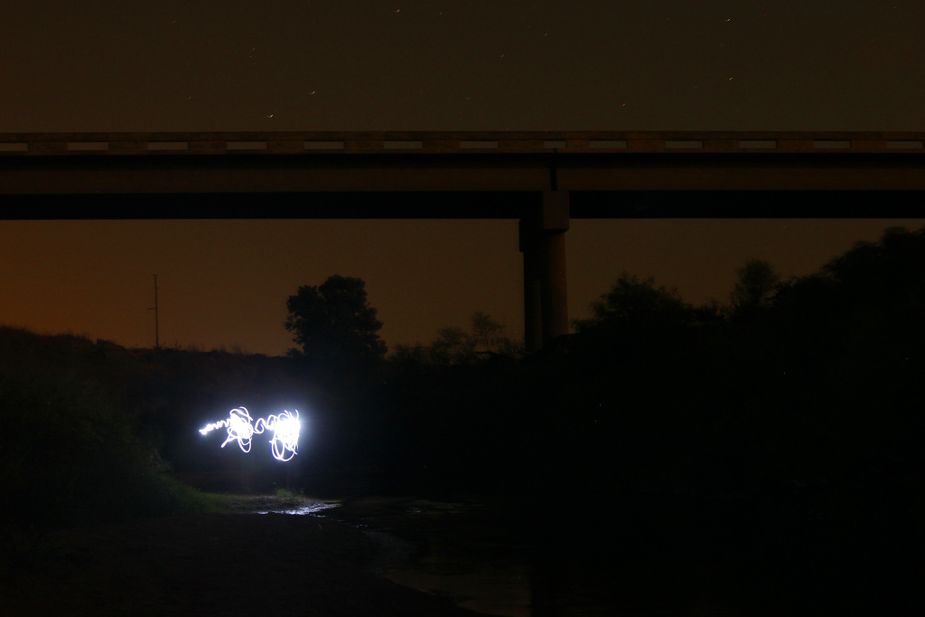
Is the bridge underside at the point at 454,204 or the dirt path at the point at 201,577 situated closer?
the dirt path at the point at 201,577

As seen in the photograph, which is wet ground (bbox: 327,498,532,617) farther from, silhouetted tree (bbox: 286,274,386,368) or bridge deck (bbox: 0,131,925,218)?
silhouetted tree (bbox: 286,274,386,368)

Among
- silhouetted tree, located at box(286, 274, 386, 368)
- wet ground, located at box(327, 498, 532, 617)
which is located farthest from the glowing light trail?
silhouetted tree, located at box(286, 274, 386, 368)

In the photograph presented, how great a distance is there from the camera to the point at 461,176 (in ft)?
148

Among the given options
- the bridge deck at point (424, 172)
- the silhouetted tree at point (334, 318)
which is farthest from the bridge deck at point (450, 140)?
the silhouetted tree at point (334, 318)

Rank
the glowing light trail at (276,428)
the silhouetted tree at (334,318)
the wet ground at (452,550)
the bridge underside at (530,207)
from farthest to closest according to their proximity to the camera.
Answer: the silhouetted tree at (334,318)
the bridge underside at (530,207)
the glowing light trail at (276,428)
the wet ground at (452,550)

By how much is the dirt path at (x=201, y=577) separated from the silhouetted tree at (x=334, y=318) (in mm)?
71715

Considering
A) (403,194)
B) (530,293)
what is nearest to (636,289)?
(530,293)

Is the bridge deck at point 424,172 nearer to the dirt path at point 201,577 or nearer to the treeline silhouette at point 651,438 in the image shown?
the treeline silhouette at point 651,438

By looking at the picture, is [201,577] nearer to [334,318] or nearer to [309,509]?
[309,509]

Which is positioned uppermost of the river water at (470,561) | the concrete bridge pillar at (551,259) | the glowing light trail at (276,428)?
the concrete bridge pillar at (551,259)

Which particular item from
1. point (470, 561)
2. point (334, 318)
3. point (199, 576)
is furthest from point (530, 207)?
point (334, 318)

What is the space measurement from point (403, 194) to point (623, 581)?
25.7 metres

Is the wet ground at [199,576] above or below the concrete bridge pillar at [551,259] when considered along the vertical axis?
below

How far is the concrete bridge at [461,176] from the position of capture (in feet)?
144
